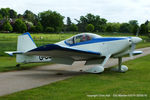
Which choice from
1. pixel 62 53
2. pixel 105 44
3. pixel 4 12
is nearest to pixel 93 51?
pixel 105 44

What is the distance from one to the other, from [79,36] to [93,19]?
4279 inches

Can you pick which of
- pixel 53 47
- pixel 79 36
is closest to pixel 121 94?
pixel 53 47

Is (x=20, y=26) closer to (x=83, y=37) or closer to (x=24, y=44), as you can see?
(x=24, y=44)

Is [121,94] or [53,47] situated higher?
[53,47]

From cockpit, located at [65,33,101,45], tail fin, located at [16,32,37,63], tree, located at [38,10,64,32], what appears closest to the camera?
cockpit, located at [65,33,101,45]

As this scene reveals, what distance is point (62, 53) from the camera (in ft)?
32.0

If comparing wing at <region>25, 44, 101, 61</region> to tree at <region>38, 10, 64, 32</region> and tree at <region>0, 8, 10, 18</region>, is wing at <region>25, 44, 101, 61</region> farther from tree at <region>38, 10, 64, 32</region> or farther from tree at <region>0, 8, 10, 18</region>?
tree at <region>0, 8, 10, 18</region>

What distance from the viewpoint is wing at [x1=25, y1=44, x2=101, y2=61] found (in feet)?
29.5

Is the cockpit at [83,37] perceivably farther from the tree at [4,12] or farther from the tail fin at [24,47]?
the tree at [4,12]

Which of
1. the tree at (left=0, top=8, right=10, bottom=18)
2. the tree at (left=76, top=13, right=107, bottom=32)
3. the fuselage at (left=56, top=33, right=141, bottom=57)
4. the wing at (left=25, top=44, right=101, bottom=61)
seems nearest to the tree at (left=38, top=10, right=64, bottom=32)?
the tree at (left=76, top=13, right=107, bottom=32)

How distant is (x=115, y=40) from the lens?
10258mm

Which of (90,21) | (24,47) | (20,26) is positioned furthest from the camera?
(90,21)

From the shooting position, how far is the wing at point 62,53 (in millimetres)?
8992

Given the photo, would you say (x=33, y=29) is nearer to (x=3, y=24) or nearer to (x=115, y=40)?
(x=3, y=24)
